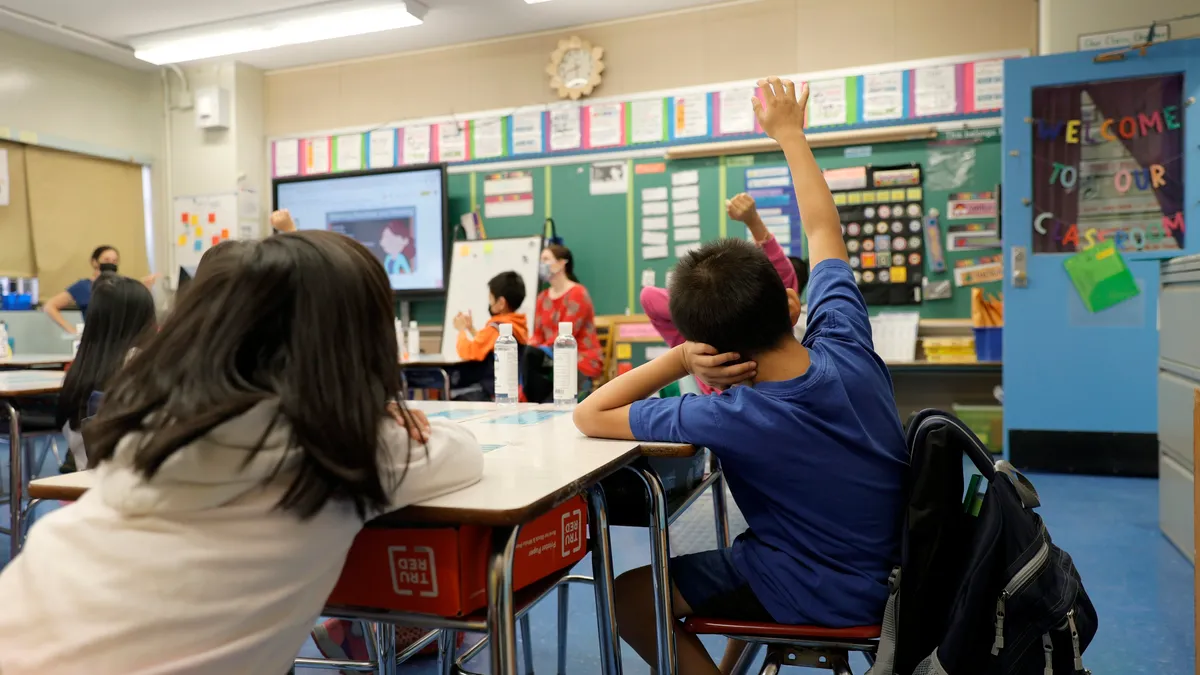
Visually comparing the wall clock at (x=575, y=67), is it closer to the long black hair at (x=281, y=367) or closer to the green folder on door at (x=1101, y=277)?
the green folder on door at (x=1101, y=277)

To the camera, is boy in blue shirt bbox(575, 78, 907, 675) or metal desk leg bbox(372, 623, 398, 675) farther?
metal desk leg bbox(372, 623, 398, 675)

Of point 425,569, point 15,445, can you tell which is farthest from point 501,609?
point 15,445

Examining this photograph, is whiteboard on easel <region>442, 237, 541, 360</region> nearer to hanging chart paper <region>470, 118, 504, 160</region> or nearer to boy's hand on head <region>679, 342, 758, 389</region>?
hanging chart paper <region>470, 118, 504, 160</region>

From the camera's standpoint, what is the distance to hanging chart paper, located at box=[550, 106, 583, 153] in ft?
19.1

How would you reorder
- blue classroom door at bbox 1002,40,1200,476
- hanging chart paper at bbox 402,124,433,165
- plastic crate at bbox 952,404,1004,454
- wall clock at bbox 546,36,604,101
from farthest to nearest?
hanging chart paper at bbox 402,124,433,165
wall clock at bbox 546,36,604,101
plastic crate at bbox 952,404,1004,454
blue classroom door at bbox 1002,40,1200,476

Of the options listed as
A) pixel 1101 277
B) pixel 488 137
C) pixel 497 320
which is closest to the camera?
pixel 1101 277

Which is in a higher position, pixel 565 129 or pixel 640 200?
pixel 565 129

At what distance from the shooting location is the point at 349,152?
6.50m

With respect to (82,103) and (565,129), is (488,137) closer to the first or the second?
(565,129)

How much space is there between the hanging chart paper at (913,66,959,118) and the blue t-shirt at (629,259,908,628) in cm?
426

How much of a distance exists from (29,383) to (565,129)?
12.5 feet

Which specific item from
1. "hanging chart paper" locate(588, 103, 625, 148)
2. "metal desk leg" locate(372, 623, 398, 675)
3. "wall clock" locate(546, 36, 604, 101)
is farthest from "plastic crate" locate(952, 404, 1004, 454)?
"metal desk leg" locate(372, 623, 398, 675)

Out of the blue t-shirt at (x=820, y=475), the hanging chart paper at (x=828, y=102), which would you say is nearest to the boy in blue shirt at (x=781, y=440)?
the blue t-shirt at (x=820, y=475)

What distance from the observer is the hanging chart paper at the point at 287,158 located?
6.66 m
